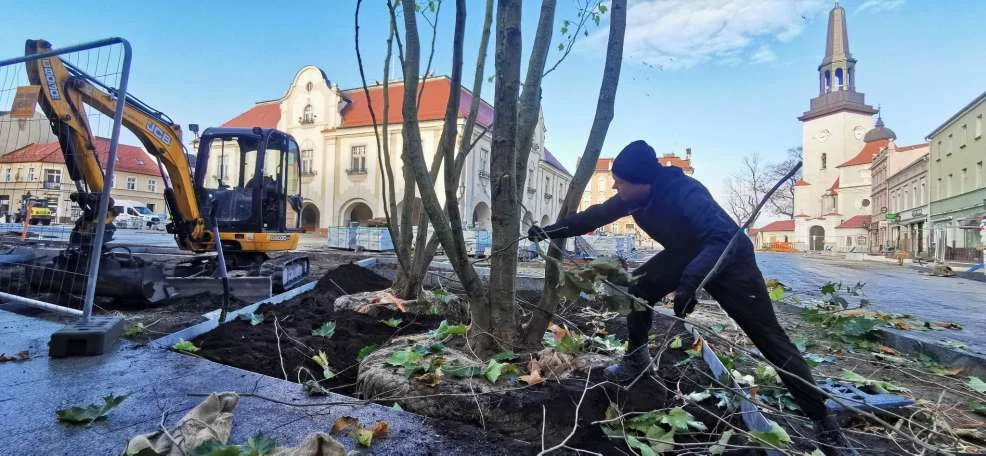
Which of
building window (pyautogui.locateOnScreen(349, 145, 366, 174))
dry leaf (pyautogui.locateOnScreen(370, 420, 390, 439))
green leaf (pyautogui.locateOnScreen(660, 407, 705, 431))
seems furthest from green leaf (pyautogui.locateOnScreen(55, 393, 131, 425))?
building window (pyautogui.locateOnScreen(349, 145, 366, 174))

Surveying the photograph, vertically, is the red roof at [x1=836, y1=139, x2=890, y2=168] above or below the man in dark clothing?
above

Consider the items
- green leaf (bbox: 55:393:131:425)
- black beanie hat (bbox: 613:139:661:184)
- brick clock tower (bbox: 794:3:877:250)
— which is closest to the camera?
green leaf (bbox: 55:393:131:425)

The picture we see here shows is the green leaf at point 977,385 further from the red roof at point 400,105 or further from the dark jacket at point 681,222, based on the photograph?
the red roof at point 400,105

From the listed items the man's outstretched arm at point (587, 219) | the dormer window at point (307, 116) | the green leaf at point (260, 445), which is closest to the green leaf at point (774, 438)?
the man's outstretched arm at point (587, 219)

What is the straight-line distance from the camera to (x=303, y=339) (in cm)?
343

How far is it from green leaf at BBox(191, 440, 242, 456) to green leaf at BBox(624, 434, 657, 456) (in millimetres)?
1404

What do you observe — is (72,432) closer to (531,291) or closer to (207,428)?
(207,428)

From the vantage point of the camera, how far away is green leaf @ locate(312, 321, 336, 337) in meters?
3.60

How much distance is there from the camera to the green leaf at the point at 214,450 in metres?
1.50

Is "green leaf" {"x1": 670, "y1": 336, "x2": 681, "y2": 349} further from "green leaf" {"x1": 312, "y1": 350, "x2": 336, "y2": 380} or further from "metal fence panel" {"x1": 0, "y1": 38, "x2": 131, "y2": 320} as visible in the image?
"metal fence panel" {"x1": 0, "y1": 38, "x2": 131, "y2": 320}

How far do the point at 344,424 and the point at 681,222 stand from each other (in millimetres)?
2000

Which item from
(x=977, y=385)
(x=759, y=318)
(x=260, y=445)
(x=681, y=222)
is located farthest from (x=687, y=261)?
(x=260, y=445)

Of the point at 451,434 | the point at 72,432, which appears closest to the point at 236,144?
the point at 72,432

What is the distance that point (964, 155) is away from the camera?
29.5 meters
